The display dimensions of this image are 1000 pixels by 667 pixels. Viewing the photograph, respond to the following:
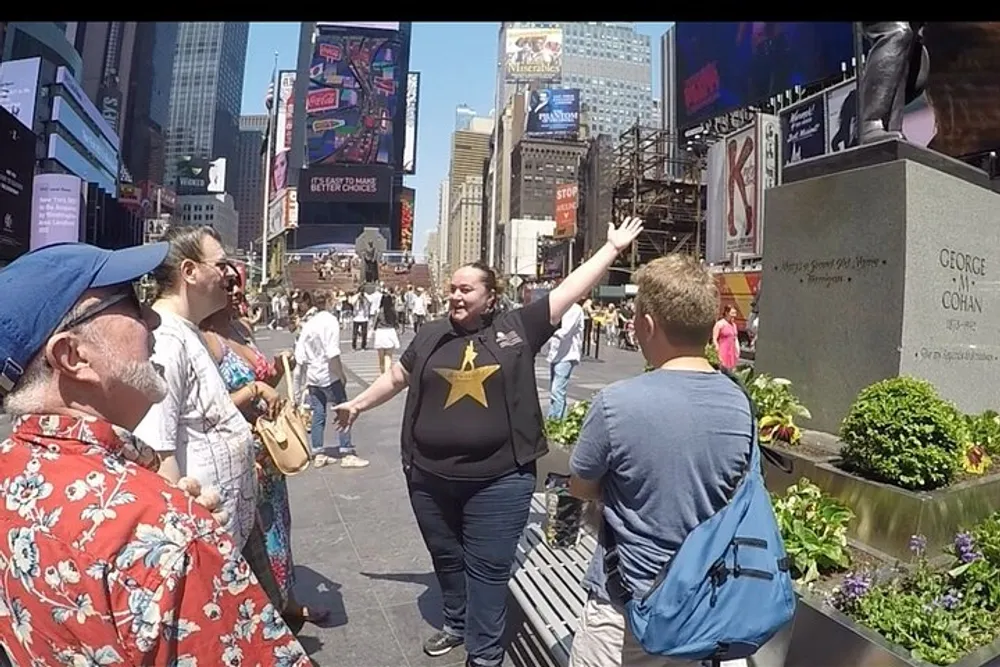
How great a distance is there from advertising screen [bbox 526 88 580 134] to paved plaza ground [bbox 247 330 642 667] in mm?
125163

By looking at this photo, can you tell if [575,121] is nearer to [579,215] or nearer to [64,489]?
[579,215]

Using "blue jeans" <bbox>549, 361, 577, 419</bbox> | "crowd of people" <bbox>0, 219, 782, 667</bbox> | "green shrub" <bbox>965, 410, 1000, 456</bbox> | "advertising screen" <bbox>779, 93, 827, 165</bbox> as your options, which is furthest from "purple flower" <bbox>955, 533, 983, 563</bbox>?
"advertising screen" <bbox>779, 93, 827, 165</bbox>

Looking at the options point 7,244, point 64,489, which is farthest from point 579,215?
point 64,489

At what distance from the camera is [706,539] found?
2.02 m

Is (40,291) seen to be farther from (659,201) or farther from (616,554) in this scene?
(659,201)

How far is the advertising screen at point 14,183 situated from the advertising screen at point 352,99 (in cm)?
7035

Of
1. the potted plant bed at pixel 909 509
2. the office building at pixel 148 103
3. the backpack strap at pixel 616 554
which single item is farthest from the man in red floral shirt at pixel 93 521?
the office building at pixel 148 103

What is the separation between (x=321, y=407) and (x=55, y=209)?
41.6 meters

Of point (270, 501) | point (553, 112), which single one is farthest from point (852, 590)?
point (553, 112)

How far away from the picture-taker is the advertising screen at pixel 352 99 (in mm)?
99562

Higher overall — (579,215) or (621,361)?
(579,215)

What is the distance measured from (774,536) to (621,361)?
64.8 feet

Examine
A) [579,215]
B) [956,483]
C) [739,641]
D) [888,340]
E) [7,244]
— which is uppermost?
[579,215]

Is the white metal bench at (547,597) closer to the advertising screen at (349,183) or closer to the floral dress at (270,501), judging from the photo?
the floral dress at (270,501)
